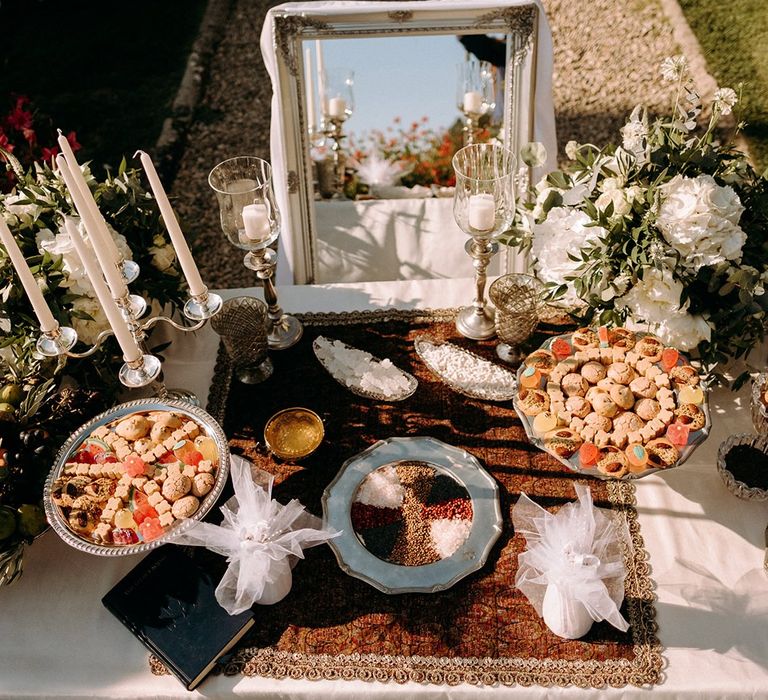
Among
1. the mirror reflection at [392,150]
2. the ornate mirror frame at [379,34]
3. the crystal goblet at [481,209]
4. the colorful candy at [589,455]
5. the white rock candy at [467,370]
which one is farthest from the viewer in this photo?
the mirror reflection at [392,150]

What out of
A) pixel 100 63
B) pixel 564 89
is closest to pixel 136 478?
pixel 564 89

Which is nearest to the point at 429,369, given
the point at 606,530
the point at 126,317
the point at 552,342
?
the point at 552,342

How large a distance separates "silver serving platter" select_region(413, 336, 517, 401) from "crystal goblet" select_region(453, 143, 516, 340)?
10cm

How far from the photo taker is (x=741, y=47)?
498 centimetres

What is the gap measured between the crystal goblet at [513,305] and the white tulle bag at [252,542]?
2.64 feet

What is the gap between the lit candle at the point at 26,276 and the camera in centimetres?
142

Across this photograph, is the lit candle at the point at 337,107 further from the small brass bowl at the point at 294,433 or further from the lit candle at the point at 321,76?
the small brass bowl at the point at 294,433

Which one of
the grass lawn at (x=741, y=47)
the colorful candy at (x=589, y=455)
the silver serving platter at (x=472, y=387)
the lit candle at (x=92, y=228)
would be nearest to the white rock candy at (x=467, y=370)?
the silver serving platter at (x=472, y=387)

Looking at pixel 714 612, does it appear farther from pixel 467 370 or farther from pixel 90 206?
pixel 90 206

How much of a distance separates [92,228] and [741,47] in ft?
17.0

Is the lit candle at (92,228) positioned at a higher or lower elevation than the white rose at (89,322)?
higher

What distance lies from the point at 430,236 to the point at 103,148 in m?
2.95

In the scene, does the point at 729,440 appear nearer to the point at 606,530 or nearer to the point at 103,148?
the point at 606,530

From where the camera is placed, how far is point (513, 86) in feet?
8.00
